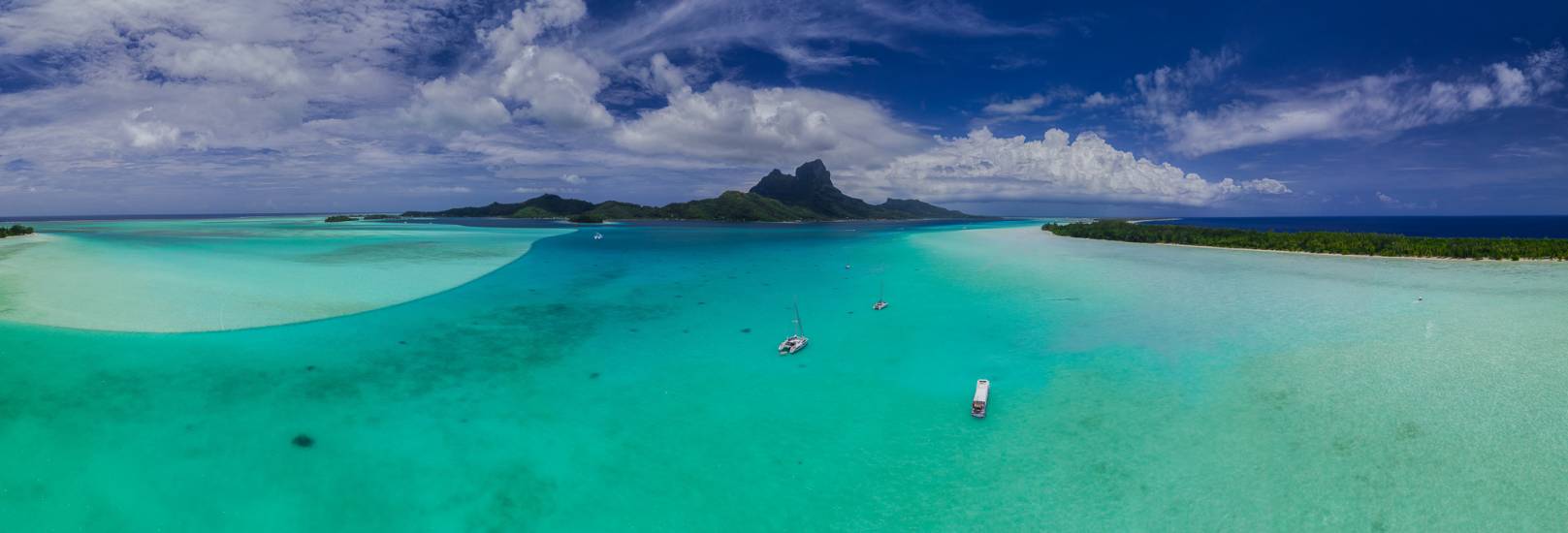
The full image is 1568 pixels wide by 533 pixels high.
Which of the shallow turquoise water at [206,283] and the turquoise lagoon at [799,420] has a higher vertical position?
the shallow turquoise water at [206,283]

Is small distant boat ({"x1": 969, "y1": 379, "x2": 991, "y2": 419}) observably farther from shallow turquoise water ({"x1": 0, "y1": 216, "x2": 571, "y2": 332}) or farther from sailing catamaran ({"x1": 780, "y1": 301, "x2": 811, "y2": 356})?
shallow turquoise water ({"x1": 0, "y1": 216, "x2": 571, "y2": 332})

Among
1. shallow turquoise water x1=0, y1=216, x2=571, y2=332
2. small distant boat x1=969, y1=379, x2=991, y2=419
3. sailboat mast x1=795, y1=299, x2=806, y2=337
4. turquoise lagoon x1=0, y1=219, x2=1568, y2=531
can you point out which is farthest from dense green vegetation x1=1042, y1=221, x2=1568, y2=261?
shallow turquoise water x1=0, y1=216, x2=571, y2=332

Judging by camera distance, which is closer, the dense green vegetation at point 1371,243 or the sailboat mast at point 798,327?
the sailboat mast at point 798,327

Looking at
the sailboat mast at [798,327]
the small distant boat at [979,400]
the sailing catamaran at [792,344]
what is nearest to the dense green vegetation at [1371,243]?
the sailboat mast at [798,327]

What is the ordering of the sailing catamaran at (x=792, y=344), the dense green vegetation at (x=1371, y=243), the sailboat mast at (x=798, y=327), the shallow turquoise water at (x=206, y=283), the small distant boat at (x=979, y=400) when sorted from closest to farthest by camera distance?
the small distant boat at (x=979, y=400) → the sailing catamaran at (x=792, y=344) → the shallow turquoise water at (x=206, y=283) → the sailboat mast at (x=798, y=327) → the dense green vegetation at (x=1371, y=243)

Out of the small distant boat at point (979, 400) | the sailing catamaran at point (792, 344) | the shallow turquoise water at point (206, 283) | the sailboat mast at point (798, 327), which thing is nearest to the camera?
the small distant boat at point (979, 400)

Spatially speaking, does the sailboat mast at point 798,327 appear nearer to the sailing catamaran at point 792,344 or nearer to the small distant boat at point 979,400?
the sailing catamaran at point 792,344

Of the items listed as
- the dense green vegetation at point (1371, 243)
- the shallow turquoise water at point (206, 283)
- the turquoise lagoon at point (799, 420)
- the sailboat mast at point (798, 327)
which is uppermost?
the dense green vegetation at point (1371, 243)

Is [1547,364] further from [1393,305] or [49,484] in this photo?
[49,484]

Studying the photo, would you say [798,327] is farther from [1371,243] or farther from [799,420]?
[1371,243]
